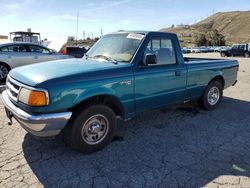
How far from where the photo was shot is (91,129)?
A: 3.87m

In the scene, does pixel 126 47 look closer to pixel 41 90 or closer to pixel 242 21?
pixel 41 90

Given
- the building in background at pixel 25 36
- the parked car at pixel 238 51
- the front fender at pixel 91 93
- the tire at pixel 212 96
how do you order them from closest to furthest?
the front fender at pixel 91 93 < the tire at pixel 212 96 < the building in background at pixel 25 36 < the parked car at pixel 238 51

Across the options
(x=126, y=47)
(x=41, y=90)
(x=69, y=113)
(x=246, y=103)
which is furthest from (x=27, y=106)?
(x=246, y=103)

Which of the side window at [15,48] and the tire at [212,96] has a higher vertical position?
the side window at [15,48]

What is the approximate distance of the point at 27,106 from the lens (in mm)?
3344

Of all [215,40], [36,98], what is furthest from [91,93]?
[215,40]

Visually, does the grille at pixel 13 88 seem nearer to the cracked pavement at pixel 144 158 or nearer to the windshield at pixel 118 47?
the cracked pavement at pixel 144 158

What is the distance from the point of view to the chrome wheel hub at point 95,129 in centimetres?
381

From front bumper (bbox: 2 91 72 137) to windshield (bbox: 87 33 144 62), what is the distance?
5.01ft

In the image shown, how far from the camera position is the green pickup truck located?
3.34 metres

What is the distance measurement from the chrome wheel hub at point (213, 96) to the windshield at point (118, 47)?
8.89ft

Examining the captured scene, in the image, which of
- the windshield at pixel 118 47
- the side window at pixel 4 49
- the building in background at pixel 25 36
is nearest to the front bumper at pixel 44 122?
the windshield at pixel 118 47

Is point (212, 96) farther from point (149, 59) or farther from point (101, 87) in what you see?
point (101, 87)

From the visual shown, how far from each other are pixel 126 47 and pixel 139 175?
2260 millimetres
